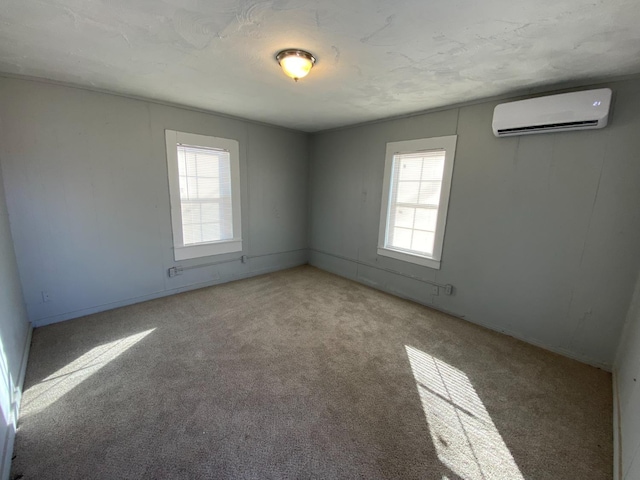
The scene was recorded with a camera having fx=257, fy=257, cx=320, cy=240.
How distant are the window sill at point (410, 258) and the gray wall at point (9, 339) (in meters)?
3.72

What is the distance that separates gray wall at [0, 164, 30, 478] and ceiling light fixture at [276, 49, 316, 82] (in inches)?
102

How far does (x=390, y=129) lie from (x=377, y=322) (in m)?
2.60

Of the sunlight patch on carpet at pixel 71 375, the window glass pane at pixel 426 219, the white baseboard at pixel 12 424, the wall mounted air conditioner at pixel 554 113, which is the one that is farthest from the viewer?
the window glass pane at pixel 426 219

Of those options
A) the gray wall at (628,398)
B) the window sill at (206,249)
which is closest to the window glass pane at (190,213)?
the window sill at (206,249)

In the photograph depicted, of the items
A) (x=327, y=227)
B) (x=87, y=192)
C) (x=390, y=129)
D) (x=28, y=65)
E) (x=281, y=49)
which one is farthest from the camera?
(x=327, y=227)

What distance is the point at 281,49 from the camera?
71.6 inches

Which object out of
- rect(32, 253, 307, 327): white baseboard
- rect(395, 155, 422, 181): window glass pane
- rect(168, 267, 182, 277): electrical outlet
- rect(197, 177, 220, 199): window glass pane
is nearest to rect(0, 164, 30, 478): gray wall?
rect(32, 253, 307, 327): white baseboard

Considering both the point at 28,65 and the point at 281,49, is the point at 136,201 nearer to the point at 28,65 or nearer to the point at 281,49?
the point at 28,65

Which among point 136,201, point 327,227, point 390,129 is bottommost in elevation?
point 327,227

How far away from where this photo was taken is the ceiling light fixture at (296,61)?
6.02 ft

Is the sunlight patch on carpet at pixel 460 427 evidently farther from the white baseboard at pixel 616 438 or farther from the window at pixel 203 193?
the window at pixel 203 193

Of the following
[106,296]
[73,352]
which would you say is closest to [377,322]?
[73,352]

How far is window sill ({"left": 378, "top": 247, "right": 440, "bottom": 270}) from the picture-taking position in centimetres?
332

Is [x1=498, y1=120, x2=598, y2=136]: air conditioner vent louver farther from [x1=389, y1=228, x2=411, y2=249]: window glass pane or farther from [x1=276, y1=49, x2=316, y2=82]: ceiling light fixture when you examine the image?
[x1=276, y1=49, x2=316, y2=82]: ceiling light fixture
